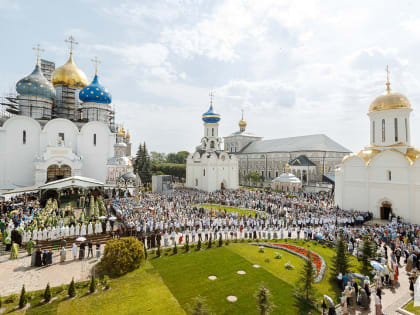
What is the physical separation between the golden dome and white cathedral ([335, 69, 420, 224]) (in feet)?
115

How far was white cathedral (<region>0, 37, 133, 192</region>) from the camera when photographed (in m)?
26.3

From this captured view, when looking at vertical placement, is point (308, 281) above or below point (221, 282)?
above

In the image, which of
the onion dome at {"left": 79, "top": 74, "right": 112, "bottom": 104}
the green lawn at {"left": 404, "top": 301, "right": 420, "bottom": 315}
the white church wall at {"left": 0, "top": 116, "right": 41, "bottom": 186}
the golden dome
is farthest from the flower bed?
the golden dome

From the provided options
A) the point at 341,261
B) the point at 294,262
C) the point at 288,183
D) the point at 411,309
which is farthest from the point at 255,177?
the point at 411,309

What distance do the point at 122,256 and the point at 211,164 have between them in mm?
25826

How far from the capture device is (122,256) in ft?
33.0

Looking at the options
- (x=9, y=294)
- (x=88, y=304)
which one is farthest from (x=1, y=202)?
(x=88, y=304)

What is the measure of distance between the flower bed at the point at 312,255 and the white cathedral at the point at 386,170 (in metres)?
11.2

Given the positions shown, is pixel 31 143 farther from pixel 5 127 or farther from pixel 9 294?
pixel 9 294

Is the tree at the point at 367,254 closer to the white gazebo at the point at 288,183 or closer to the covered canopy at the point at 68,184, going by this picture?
the covered canopy at the point at 68,184

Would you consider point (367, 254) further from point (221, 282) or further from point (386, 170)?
point (386, 170)

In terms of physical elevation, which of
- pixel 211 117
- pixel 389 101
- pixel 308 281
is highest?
pixel 211 117

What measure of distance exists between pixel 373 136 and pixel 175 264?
21669 mm

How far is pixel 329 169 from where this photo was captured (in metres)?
44.5
